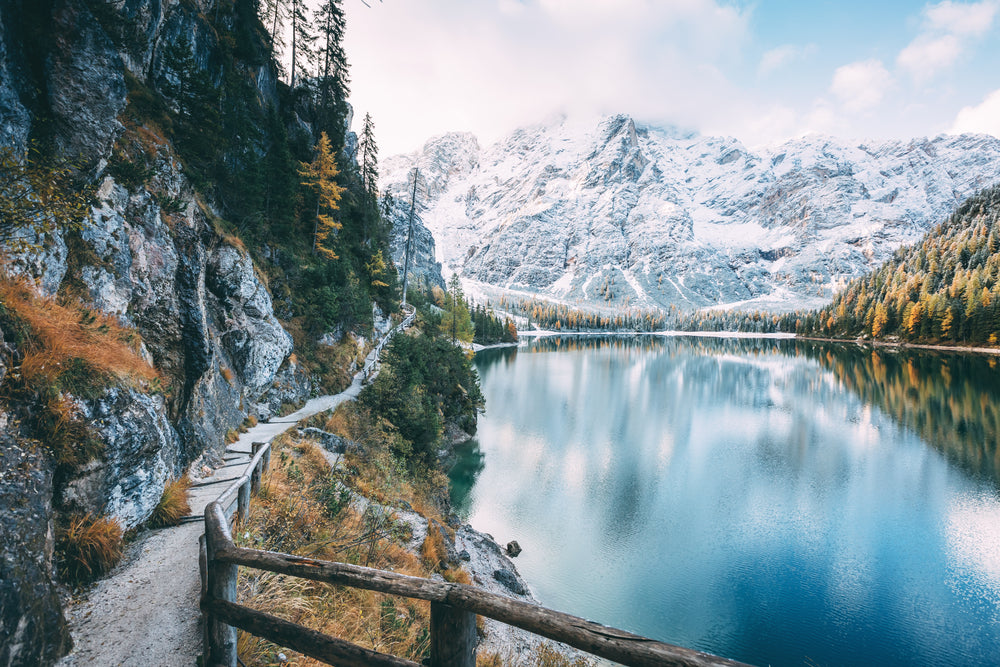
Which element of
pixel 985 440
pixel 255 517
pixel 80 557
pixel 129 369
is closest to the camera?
pixel 80 557

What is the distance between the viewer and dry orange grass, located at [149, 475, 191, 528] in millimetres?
8031

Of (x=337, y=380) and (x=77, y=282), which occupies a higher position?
(x=77, y=282)

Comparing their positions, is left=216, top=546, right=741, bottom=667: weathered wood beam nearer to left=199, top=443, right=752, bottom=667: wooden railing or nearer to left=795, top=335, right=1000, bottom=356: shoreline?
left=199, top=443, right=752, bottom=667: wooden railing

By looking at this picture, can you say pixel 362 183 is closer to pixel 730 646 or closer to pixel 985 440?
pixel 730 646

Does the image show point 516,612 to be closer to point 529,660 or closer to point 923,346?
point 529,660

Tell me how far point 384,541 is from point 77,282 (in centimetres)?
896

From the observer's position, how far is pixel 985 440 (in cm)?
3419

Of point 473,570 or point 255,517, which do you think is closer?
point 255,517

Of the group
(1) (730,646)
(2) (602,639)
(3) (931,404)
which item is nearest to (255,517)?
(2) (602,639)

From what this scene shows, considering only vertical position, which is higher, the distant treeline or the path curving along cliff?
the distant treeline

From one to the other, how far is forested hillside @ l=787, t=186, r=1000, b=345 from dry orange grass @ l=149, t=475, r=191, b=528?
124408mm

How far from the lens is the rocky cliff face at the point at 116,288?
4664 millimetres

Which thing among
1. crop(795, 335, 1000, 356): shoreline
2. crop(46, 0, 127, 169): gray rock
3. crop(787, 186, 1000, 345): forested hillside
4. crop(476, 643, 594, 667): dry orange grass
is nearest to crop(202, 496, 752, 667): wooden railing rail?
crop(476, 643, 594, 667): dry orange grass

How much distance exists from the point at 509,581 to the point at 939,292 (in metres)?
132
